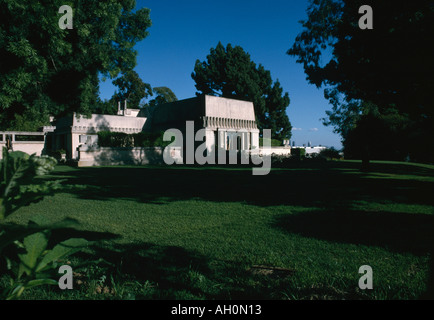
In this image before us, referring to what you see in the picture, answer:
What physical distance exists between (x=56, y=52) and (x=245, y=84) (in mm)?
45563

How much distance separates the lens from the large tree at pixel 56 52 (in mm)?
9250

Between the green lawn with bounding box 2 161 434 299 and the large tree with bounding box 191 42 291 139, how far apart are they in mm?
48050

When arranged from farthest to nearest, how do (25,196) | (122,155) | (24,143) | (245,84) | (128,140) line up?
1. (245,84)
2. (24,143)
3. (128,140)
4. (122,155)
5. (25,196)

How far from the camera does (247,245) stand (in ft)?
14.5

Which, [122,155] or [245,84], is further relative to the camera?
[245,84]

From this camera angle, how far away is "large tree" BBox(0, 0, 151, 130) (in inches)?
364

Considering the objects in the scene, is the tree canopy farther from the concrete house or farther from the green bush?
the green bush

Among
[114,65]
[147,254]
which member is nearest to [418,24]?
[147,254]

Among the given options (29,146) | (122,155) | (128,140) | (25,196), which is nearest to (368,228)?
(25,196)

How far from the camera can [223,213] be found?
6770 mm

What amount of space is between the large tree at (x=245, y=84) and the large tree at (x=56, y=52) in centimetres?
3574

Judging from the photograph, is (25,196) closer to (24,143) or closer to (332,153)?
(24,143)

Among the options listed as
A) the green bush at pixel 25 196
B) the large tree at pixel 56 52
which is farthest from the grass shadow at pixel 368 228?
the large tree at pixel 56 52

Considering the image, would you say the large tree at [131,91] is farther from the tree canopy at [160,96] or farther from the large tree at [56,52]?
the large tree at [56,52]
